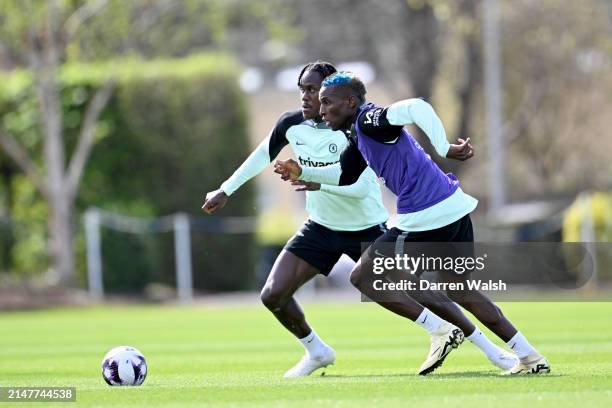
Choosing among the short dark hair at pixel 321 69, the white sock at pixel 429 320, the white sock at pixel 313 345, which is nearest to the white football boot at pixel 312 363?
the white sock at pixel 313 345

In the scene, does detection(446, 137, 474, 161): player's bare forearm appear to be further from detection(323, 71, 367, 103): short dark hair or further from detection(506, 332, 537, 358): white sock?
detection(506, 332, 537, 358): white sock

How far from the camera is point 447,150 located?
8.71 meters

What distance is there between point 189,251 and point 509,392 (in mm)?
21768

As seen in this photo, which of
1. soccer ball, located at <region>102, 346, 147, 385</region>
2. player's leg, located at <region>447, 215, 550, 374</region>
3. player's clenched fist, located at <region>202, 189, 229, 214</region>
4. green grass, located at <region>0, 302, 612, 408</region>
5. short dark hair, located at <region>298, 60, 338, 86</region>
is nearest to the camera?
green grass, located at <region>0, 302, 612, 408</region>

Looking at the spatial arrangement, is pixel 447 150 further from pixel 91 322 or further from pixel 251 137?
pixel 251 137

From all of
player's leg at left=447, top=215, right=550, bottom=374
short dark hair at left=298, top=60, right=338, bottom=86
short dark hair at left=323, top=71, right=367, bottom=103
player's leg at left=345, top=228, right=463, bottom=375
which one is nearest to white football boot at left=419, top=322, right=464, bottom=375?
player's leg at left=345, top=228, right=463, bottom=375

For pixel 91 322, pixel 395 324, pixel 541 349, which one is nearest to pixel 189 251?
pixel 91 322

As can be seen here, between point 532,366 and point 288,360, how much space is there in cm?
367

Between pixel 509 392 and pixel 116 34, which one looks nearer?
pixel 509 392

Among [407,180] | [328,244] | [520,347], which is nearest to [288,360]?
[328,244]

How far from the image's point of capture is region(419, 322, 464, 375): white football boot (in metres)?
9.64

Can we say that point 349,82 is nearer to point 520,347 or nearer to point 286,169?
point 286,169

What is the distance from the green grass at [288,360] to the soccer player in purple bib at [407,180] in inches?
18.8

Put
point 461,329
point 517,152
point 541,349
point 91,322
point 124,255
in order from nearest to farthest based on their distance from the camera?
point 461,329 < point 541,349 < point 91,322 < point 124,255 < point 517,152
